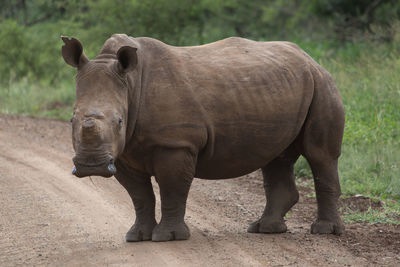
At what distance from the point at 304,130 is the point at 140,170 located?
1.68 metres

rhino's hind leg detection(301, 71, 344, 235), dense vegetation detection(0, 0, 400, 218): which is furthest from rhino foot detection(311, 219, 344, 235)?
dense vegetation detection(0, 0, 400, 218)

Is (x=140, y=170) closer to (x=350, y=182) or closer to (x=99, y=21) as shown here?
(x=350, y=182)

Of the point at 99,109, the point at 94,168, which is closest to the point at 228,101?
the point at 99,109

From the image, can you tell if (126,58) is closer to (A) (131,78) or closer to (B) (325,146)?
(A) (131,78)

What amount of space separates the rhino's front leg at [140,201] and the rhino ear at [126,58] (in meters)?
1.00

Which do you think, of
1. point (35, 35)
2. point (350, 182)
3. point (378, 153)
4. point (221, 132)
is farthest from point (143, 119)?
point (35, 35)

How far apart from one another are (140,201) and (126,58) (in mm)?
1367

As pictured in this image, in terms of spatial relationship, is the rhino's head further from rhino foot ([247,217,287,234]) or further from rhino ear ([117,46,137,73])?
rhino foot ([247,217,287,234])

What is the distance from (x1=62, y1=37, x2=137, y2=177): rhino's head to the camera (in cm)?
617

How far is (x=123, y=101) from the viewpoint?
6594 millimetres

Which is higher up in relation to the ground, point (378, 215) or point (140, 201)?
point (140, 201)

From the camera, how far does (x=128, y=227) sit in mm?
8016

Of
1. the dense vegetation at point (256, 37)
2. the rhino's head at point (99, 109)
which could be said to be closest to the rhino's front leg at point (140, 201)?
the rhino's head at point (99, 109)

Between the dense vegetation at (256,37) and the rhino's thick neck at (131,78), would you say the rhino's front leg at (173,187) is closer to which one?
the rhino's thick neck at (131,78)
